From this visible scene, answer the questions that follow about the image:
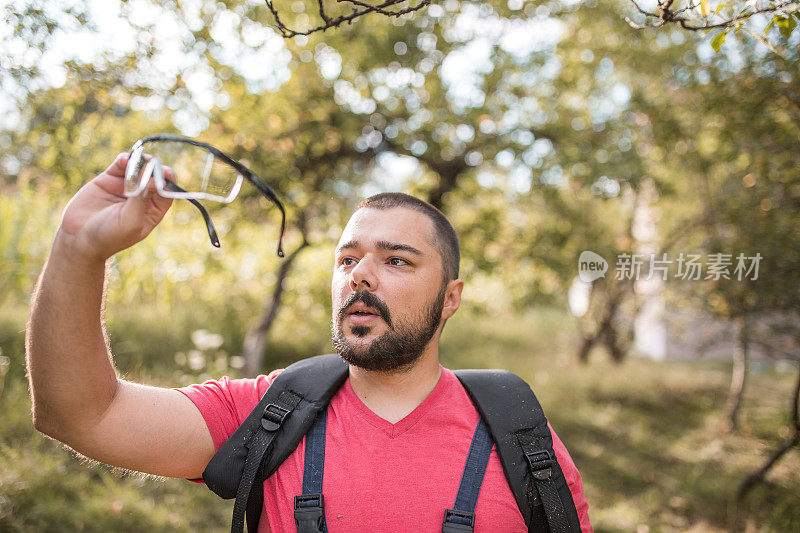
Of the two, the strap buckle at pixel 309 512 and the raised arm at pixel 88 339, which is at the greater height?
the raised arm at pixel 88 339

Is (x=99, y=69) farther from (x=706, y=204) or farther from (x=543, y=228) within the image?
(x=706, y=204)

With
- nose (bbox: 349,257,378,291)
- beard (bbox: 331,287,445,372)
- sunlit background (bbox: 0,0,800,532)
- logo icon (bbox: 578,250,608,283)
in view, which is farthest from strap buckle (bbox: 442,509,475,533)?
logo icon (bbox: 578,250,608,283)

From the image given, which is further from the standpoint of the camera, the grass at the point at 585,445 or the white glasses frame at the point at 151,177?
A: the grass at the point at 585,445

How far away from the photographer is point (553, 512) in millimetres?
1744

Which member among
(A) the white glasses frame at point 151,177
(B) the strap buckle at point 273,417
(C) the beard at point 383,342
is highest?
(A) the white glasses frame at point 151,177

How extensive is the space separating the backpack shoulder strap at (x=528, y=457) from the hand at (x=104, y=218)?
4.18ft

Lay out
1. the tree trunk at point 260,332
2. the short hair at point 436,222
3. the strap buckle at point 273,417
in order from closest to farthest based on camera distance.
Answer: the strap buckle at point 273,417 < the short hair at point 436,222 < the tree trunk at point 260,332

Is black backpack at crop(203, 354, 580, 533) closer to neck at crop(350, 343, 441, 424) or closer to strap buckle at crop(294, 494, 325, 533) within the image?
strap buckle at crop(294, 494, 325, 533)

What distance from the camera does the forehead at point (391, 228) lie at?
2.06 metres

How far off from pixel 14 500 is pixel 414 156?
406cm

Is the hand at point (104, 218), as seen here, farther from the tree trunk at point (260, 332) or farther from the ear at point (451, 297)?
the tree trunk at point (260, 332)

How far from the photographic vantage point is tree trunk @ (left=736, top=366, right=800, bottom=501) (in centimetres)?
446

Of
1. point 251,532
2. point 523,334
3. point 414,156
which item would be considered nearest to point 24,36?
point 251,532

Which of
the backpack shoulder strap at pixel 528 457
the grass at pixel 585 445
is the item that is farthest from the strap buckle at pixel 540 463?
the grass at pixel 585 445
